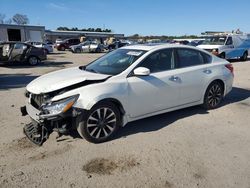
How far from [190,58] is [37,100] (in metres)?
3.38

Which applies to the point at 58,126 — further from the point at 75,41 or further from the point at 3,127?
the point at 75,41

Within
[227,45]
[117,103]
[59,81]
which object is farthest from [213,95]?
[227,45]

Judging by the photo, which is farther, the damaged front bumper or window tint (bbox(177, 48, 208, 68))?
window tint (bbox(177, 48, 208, 68))

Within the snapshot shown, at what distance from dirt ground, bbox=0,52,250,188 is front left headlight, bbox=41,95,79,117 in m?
0.64

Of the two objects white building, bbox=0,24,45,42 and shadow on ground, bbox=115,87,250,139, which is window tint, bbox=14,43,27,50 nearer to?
shadow on ground, bbox=115,87,250,139

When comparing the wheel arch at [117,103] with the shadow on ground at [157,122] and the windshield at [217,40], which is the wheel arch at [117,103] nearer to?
the shadow on ground at [157,122]

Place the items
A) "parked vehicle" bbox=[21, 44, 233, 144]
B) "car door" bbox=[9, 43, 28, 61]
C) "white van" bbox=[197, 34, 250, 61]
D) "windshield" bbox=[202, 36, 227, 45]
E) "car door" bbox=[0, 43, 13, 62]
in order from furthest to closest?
"windshield" bbox=[202, 36, 227, 45] < "white van" bbox=[197, 34, 250, 61] < "car door" bbox=[9, 43, 28, 61] < "car door" bbox=[0, 43, 13, 62] < "parked vehicle" bbox=[21, 44, 233, 144]

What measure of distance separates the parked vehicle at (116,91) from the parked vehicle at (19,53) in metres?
11.6

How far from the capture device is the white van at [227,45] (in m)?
17.0

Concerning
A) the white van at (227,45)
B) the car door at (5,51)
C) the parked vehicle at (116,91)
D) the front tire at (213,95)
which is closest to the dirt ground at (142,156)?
the parked vehicle at (116,91)

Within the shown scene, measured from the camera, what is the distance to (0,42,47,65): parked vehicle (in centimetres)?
1526

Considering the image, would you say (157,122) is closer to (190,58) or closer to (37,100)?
(190,58)

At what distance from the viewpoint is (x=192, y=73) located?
5.65 meters

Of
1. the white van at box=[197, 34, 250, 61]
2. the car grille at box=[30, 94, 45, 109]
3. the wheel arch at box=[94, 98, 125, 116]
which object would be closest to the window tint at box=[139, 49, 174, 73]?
the wheel arch at box=[94, 98, 125, 116]
